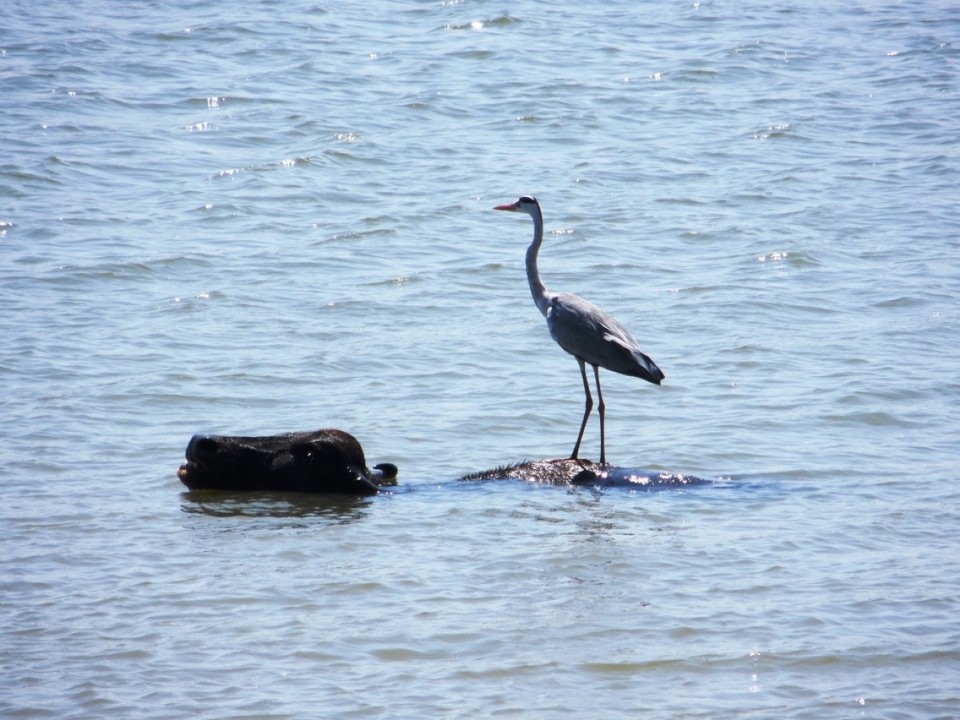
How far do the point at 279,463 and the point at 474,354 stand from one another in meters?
4.18

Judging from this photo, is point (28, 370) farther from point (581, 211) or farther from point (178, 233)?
point (581, 211)

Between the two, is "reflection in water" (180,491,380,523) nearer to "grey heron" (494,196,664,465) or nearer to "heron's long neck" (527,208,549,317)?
"grey heron" (494,196,664,465)

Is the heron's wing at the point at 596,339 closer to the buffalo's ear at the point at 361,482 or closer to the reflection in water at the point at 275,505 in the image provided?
the buffalo's ear at the point at 361,482

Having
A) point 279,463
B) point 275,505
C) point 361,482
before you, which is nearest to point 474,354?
point 361,482

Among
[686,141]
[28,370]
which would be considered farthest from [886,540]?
[686,141]

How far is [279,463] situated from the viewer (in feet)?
26.7

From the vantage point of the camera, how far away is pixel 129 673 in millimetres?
5875

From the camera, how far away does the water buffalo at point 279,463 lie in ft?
26.5

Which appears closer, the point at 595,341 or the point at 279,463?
the point at 279,463

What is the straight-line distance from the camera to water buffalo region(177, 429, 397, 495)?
808 cm

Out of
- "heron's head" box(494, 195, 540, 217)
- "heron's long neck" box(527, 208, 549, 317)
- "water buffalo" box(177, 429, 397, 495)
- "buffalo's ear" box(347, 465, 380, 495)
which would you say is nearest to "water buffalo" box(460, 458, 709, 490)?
"buffalo's ear" box(347, 465, 380, 495)

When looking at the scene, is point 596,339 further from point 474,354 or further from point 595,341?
point 474,354

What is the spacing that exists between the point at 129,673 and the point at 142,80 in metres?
17.0

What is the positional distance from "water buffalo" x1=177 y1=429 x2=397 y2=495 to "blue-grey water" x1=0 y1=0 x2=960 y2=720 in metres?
0.14
